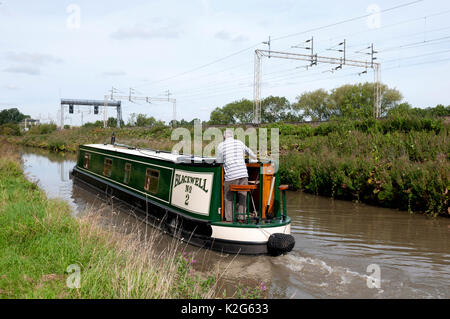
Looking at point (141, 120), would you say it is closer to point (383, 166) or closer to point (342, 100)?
point (342, 100)

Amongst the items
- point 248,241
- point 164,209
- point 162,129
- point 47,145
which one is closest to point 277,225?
point 248,241

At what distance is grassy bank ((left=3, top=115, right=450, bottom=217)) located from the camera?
9.98m

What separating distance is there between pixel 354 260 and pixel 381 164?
20.0 feet

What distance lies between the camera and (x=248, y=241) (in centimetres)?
653

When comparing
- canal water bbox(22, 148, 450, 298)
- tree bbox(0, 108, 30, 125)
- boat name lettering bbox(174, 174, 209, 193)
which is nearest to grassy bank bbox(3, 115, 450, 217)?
canal water bbox(22, 148, 450, 298)

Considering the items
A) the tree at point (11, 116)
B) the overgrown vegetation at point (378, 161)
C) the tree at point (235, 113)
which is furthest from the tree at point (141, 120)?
the tree at point (11, 116)

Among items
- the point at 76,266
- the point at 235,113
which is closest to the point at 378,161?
the point at 76,266

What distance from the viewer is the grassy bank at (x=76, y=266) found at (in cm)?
389

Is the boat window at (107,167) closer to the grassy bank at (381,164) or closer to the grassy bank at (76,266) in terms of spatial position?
→ the grassy bank at (76,266)

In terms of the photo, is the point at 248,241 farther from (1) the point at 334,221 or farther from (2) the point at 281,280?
(1) the point at 334,221

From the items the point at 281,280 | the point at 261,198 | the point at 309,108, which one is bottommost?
the point at 281,280

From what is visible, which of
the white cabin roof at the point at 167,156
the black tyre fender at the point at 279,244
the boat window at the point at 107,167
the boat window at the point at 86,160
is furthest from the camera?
the boat window at the point at 86,160

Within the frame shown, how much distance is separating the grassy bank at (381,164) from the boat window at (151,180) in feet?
20.3

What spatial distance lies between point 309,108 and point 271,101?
270 inches
